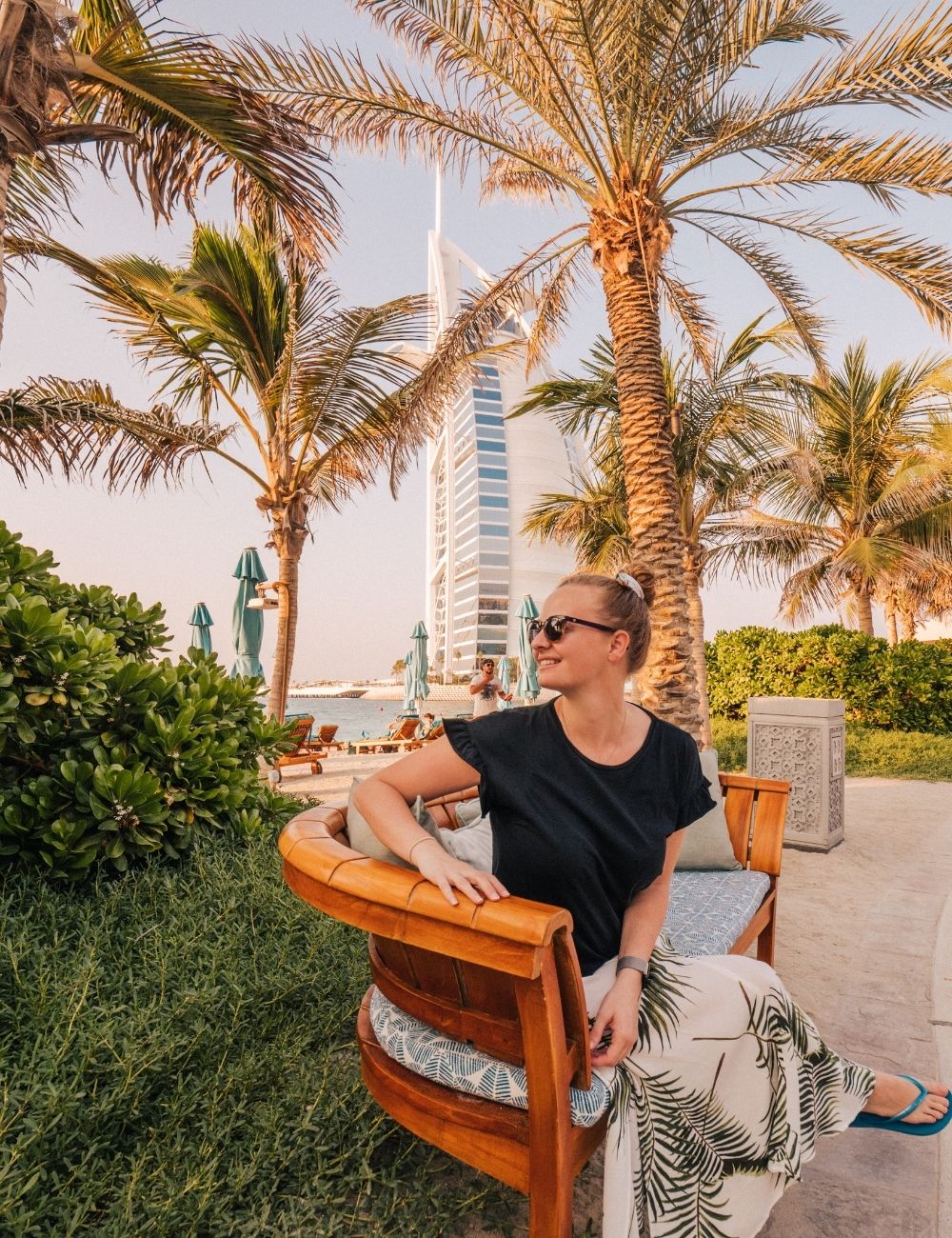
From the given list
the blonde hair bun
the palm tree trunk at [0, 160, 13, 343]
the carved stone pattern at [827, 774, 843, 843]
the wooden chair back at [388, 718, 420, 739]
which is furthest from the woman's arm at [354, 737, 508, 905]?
the wooden chair back at [388, 718, 420, 739]

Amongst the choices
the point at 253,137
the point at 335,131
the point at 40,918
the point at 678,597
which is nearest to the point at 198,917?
Result: the point at 40,918

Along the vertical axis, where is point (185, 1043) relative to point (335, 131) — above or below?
below

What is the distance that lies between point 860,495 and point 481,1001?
597 inches

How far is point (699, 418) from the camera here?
9977 mm

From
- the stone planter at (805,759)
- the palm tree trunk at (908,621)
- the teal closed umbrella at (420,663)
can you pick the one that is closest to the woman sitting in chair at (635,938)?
the stone planter at (805,759)

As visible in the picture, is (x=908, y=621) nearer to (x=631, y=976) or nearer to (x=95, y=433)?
(x=95, y=433)

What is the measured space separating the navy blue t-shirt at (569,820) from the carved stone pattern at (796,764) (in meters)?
4.57

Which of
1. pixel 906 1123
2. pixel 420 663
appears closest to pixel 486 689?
pixel 420 663

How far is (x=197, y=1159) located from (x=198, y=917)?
3.79 feet

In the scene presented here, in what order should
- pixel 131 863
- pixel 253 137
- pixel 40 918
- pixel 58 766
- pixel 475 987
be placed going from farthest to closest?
pixel 253 137, pixel 131 863, pixel 58 766, pixel 40 918, pixel 475 987

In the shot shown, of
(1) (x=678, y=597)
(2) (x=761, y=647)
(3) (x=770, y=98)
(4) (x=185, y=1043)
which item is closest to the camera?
(4) (x=185, y=1043)

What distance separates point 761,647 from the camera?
1299 cm

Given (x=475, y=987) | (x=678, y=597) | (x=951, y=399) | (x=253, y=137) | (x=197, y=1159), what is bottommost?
(x=197, y=1159)

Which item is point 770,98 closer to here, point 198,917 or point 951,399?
point 198,917
